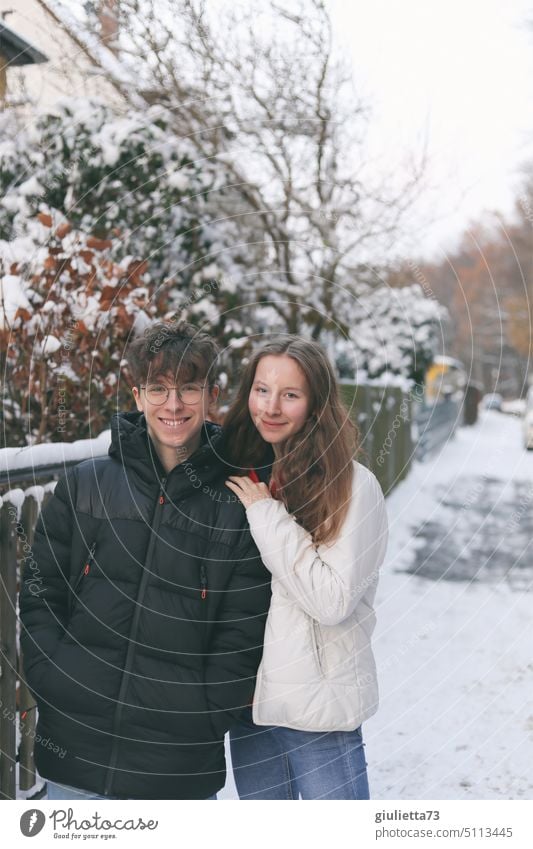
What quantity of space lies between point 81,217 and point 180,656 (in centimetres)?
303

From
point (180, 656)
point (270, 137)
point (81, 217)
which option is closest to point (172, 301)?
point (81, 217)

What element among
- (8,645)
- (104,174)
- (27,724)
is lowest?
(27,724)

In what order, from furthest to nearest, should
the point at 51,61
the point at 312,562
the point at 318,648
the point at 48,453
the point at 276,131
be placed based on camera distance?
the point at 276,131 < the point at 51,61 < the point at 48,453 < the point at 318,648 < the point at 312,562

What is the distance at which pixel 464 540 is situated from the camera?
7703 millimetres

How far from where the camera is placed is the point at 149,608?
76.8 inches

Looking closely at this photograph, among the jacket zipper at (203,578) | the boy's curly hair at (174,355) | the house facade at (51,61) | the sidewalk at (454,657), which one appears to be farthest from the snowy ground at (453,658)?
the house facade at (51,61)

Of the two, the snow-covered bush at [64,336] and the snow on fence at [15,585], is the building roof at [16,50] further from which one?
the snow on fence at [15,585]

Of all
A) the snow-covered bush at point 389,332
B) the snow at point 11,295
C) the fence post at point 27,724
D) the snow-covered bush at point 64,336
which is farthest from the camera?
the snow-covered bush at point 389,332

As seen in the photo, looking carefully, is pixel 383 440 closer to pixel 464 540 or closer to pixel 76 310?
pixel 464 540

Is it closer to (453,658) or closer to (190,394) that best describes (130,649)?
(190,394)

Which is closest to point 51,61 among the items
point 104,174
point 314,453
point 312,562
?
point 104,174

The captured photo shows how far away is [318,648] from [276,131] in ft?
10.0

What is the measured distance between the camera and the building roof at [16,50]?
10.9 ft

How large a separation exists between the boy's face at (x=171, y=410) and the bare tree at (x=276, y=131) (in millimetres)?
1644
